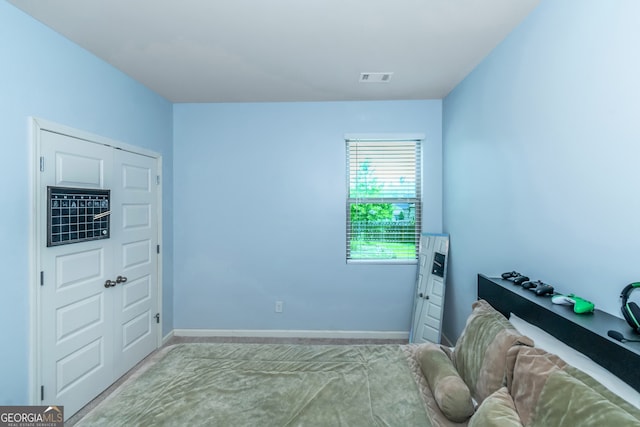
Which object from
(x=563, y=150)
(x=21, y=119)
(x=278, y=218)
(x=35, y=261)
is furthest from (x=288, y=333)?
(x=563, y=150)

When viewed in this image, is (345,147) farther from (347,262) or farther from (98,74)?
(98,74)

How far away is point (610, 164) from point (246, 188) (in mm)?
3044

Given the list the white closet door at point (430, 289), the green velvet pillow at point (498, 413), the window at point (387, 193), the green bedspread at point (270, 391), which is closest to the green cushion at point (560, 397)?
the green velvet pillow at point (498, 413)

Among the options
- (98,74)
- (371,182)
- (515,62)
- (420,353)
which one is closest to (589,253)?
(420,353)

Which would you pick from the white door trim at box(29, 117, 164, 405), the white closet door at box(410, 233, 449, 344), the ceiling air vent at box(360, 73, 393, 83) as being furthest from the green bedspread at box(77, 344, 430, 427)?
the ceiling air vent at box(360, 73, 393, 83)

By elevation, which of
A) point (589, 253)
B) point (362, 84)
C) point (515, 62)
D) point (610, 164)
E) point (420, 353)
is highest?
point (362, 84)

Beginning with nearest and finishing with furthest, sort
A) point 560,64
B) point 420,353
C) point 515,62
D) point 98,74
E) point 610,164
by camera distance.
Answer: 1. point 610,164
2. point 560,64
3. point 420,353
4. point 515,62
5. point 98,74

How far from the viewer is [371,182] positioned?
3.48 metres

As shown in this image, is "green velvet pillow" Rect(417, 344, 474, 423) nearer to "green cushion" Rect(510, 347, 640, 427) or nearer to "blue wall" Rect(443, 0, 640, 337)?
"green cushion" Rect(510, 347, 640, 427)

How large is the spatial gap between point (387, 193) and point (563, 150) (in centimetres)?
198

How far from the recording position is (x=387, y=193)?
11.4ft

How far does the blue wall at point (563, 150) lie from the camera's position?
1.25m

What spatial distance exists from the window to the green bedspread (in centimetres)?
169

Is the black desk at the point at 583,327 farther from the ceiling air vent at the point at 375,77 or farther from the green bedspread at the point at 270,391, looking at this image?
the ceiling air vent at the point at 375,77
